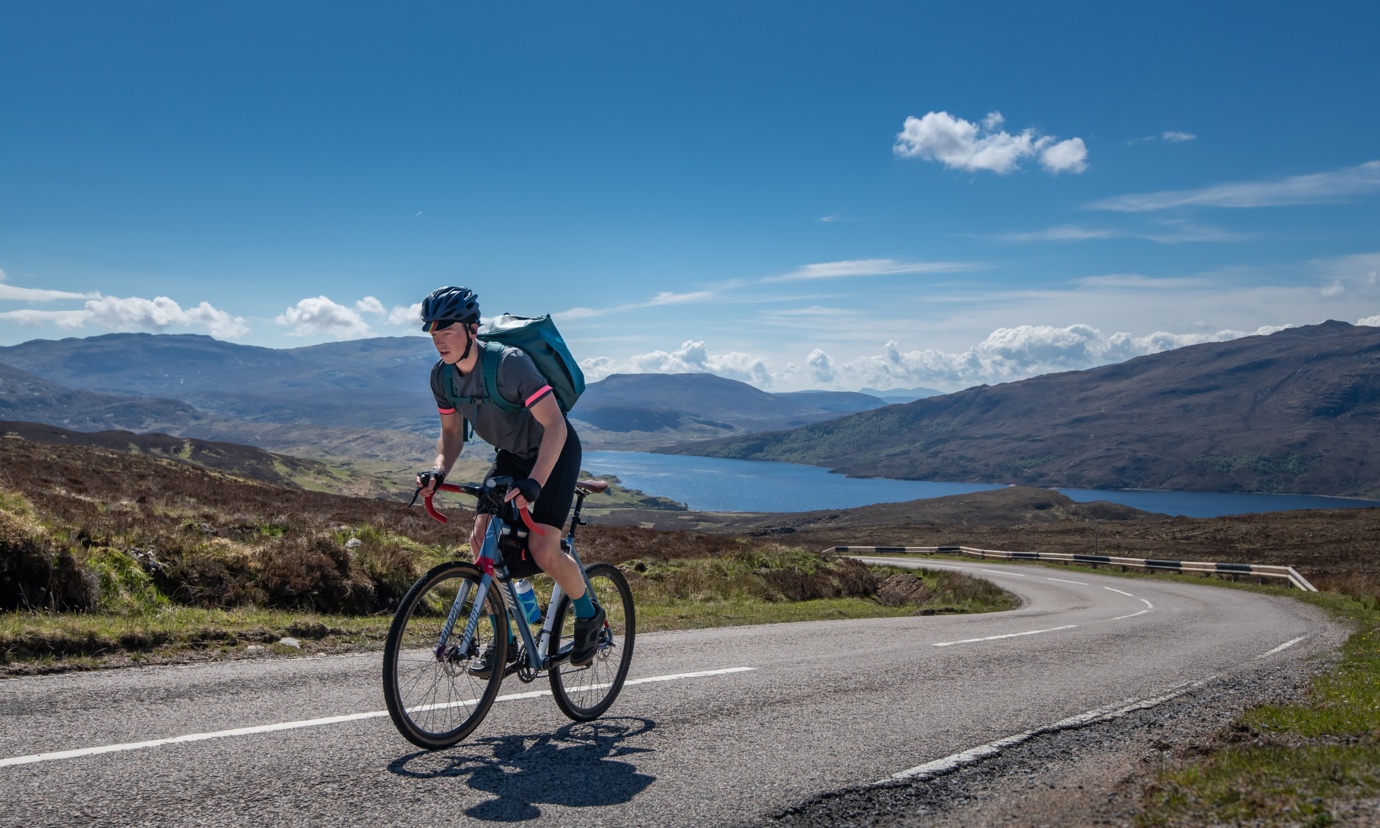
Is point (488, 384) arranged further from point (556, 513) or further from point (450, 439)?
point (556, 513)

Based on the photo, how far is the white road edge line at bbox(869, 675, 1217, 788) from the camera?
15.7ft

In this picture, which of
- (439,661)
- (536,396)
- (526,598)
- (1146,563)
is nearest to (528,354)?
(536,396)

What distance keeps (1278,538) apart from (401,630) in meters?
73.6

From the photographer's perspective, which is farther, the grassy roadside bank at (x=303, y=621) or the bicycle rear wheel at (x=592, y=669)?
the grassy roadside bank at (x=303, y=621)

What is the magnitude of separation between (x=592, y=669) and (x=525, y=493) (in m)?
1.85

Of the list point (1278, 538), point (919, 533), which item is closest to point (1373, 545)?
point (1278, 538)

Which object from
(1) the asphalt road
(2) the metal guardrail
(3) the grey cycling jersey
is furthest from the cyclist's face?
(2) the metal guardrail

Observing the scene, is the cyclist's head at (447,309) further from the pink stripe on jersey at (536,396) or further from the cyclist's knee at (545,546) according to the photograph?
the cyclist's knee at (545,546)

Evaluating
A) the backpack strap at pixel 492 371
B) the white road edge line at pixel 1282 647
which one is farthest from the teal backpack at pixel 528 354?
the white road edge line at pixel 1282 647

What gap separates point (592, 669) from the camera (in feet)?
20.1

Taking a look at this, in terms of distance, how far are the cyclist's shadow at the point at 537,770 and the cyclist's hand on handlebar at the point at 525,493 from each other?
1443 mm

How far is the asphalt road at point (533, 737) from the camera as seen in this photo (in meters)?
4.00

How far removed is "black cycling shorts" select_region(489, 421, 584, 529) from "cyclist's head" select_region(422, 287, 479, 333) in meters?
0.89

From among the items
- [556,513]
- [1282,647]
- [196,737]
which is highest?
[556,513]
